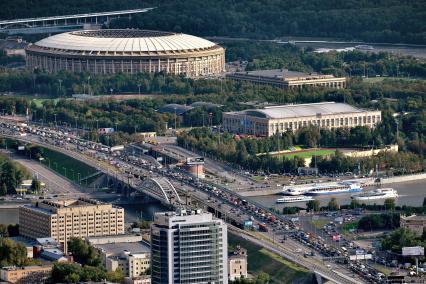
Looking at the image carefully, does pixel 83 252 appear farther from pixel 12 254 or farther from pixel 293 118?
pixel 293 118

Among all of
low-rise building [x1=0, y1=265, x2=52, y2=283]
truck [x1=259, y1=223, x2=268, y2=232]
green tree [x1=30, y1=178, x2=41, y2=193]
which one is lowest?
green tree [x1=30, y1=178, x2=41, y2=193]

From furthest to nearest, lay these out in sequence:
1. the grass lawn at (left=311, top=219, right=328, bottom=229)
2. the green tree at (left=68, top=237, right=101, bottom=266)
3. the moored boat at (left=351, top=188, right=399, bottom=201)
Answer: the moored boat at (left=351, top=188, right=399, bottom=201)
the grass lawn at (left=311, top=219, right=328, bottom=229)
the green tree at (left=68, top=237, right=101, bottom=266)

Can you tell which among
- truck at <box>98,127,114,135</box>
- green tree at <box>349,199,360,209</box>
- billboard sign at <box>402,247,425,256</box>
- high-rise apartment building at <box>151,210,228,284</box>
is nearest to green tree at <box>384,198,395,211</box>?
green tree at <box>349,199,360,209</box>

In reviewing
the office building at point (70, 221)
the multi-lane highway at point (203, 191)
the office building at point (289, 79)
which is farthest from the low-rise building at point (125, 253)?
the office building at point (289, 79)

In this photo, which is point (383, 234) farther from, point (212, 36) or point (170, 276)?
point (212, 36)

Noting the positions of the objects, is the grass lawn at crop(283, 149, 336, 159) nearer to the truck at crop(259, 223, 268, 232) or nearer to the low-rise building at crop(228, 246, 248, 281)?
the truck at crop(259, 223, 268, 232)

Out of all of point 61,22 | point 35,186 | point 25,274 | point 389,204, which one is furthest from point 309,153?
point 61,22

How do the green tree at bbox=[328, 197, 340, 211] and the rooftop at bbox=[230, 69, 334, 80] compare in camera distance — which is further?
the rooftop at bbox=[230, 69, 334, 80]

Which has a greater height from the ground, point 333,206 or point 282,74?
point 333,206
